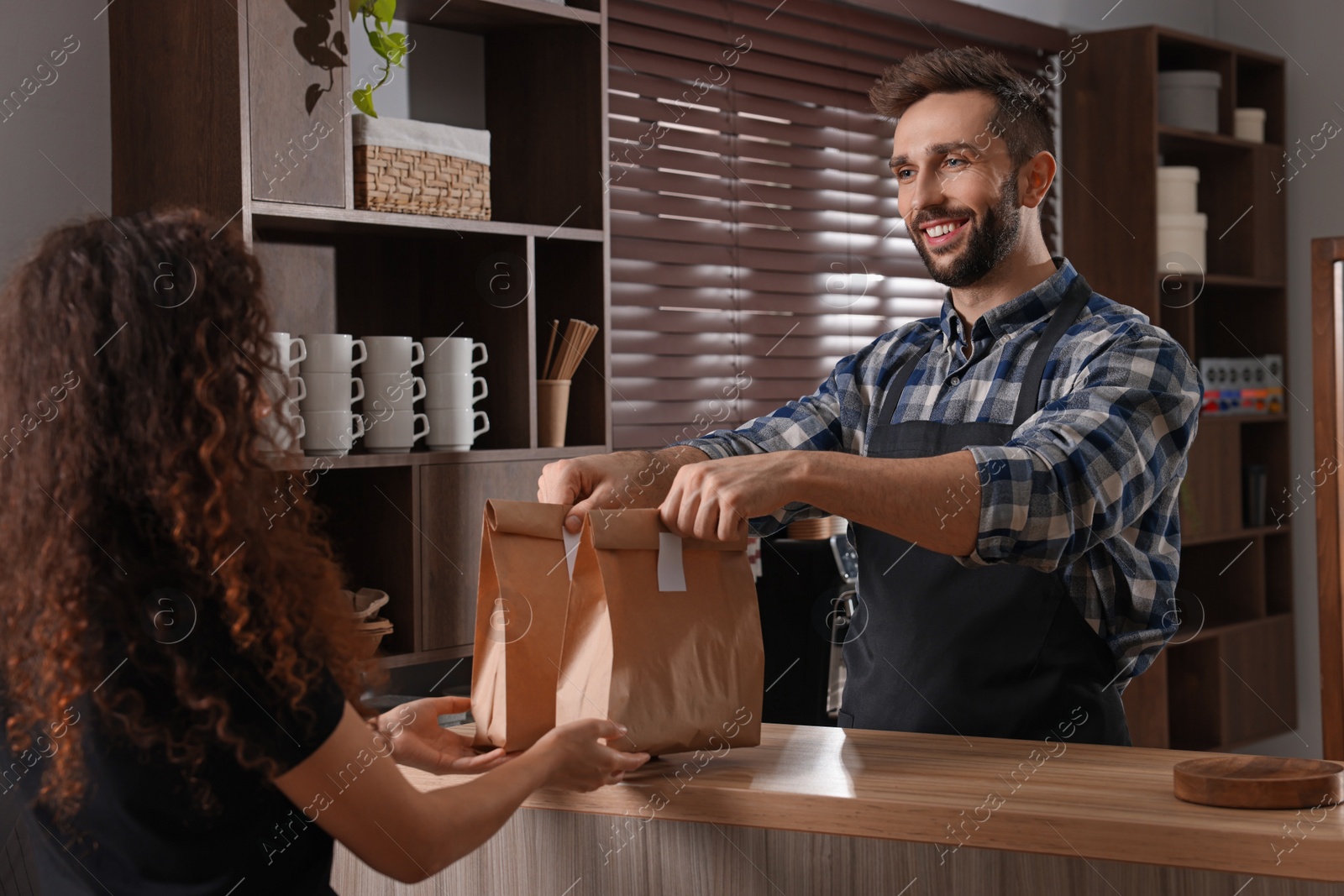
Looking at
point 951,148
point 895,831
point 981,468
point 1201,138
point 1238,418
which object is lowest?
point 895,831

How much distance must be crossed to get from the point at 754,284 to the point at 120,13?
160 cm

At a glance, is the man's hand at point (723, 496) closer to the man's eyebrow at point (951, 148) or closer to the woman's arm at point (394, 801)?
the woman's arm at point (394, 801)

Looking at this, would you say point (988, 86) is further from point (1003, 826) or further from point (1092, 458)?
point (1003, 826)

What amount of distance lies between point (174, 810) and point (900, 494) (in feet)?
2.49

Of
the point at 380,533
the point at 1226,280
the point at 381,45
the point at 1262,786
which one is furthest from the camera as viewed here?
the point at 1226,280

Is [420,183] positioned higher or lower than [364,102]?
lower

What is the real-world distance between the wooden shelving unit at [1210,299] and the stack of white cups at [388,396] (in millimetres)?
2626

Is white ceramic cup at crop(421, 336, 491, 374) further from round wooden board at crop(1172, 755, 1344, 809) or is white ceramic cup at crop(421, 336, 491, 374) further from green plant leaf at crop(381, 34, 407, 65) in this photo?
round wooden board at crop(1172, 755, 1344, 809)

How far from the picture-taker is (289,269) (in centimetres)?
240

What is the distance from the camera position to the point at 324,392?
2184mm

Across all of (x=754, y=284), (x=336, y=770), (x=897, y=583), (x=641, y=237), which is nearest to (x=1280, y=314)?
(x=754, y=284)

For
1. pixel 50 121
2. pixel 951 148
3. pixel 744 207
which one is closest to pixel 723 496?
pixel 951 148

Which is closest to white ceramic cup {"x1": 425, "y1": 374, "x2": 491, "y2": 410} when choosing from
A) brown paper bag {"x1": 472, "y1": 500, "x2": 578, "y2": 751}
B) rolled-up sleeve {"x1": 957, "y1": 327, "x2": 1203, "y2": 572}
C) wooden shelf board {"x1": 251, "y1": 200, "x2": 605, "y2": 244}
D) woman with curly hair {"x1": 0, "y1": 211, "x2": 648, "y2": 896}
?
wooden shelf board {"x1": 251, "y1": 200, "x2": 605, "y2": 244}

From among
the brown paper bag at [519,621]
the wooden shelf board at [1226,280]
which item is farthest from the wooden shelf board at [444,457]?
the wooden shelf board at [1226,280]
